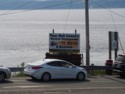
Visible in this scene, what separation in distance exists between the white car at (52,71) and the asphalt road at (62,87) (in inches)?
16.6

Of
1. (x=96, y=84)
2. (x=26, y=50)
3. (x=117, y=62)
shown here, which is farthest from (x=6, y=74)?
(x=26, y=50)

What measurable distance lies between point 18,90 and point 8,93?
1205 mm

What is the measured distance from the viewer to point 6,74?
Answer: 83.8 feet

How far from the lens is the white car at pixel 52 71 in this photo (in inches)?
1020


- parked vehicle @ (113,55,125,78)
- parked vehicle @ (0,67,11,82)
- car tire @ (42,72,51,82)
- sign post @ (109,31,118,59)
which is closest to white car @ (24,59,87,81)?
car tire @ (42,72,51,82)

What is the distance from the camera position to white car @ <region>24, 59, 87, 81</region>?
2591cm

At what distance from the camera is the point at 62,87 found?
2311 cm

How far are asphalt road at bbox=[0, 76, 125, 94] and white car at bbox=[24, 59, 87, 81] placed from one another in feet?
1.39

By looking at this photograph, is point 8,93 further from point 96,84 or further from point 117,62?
point 117,62

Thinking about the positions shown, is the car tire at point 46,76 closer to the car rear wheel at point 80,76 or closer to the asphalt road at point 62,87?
the asphalt road at point 62,87

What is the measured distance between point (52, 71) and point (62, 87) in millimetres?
3352

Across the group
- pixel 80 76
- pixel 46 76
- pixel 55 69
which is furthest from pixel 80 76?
pixel 46 76

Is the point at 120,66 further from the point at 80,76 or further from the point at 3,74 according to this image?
the point at 3,74

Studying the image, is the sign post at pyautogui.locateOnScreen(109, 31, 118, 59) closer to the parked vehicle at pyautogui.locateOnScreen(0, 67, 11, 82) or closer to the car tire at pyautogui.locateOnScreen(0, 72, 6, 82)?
the parked vehicle at pyautogui.locateOnScreen(0, 67, 11, 82)
